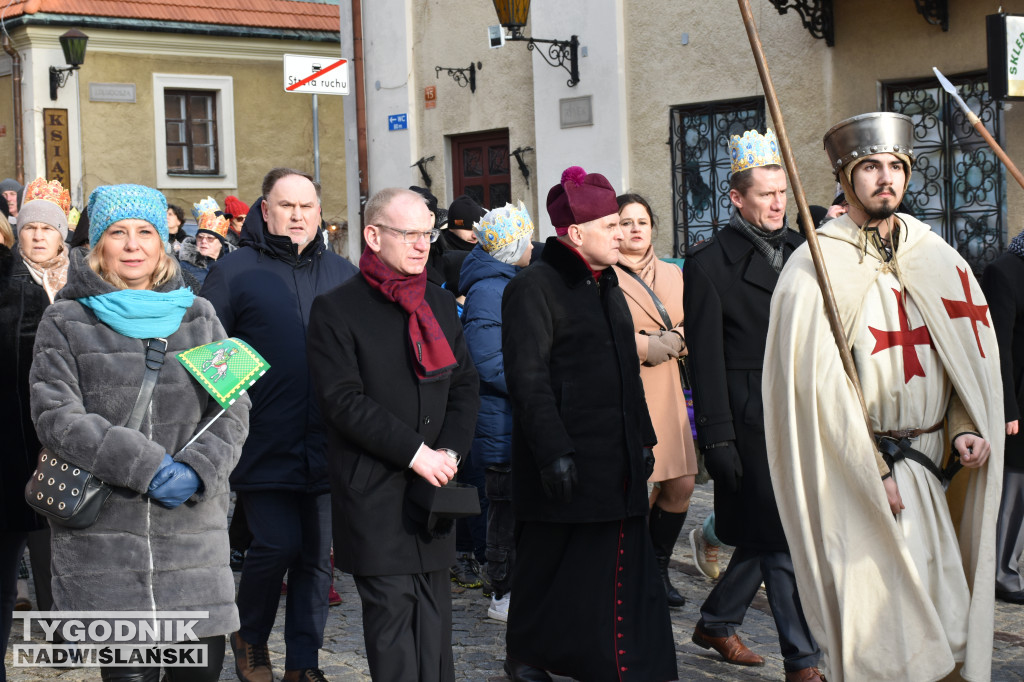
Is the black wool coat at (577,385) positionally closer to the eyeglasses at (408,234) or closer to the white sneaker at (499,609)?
the eyeglasses at (408,234)

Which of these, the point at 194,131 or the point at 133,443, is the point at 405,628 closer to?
the point at 133,443

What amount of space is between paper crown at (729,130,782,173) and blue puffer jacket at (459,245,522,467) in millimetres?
1397

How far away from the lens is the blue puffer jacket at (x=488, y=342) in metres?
6.65

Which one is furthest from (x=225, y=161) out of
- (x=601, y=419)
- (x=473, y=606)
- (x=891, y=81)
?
(x=601, y=419)

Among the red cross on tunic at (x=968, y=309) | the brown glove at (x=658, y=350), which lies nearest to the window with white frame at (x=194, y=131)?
the brown glove at (x=658, y=350)

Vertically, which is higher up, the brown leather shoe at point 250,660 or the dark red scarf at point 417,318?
the dark red scarf at point 417,318

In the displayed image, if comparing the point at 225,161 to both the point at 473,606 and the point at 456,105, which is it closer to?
the point at 456,105

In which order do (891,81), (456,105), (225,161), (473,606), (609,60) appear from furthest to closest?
(225,161) → (456,105) → (609,60) → (891,81) → (473,606)

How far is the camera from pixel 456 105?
53.3 feet

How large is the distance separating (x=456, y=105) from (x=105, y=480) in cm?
1267

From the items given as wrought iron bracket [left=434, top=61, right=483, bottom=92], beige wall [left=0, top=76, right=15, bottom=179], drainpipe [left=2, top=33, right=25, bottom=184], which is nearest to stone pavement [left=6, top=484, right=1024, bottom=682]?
wrought iron bracket [left=434, top=61, right=483, bottom=92]

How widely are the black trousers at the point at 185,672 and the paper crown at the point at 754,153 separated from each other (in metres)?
2.89

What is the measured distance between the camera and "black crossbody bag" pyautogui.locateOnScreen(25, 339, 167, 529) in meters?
3.94

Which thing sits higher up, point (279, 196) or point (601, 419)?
point (279, 196)
